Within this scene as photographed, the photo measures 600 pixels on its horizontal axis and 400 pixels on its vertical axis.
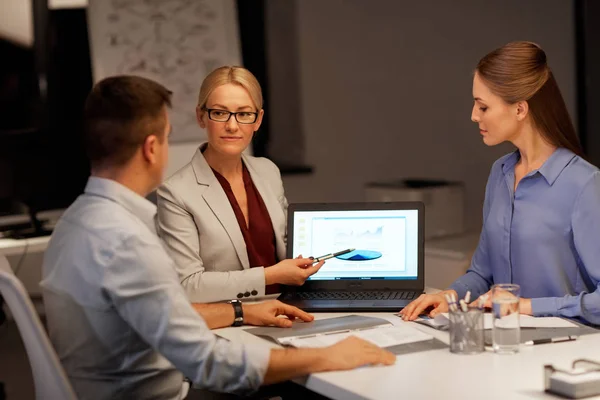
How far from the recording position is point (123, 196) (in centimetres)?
195

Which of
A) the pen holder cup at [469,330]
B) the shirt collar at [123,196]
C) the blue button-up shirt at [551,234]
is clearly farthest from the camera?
the blue button-up shirt at [551,234]

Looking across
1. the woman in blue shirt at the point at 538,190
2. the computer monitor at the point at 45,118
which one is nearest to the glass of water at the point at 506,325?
the woman in blue shirt at the point at 538,190

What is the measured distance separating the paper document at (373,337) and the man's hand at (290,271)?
1.18ft

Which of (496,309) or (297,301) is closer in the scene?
(496,309)

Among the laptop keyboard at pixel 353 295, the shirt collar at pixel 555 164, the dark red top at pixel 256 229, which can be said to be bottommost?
the laptop keyboard at pixel 353 295

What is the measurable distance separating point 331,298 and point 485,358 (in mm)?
670

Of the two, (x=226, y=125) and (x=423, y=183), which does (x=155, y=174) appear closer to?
(x=226, y=125)

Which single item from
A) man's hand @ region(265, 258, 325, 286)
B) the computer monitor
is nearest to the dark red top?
man's hand @ region(265, 258, 325, 286)

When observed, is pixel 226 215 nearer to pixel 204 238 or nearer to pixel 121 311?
pixel 204 238

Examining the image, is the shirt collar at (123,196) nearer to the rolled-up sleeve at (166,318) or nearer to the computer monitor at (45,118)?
the rolled-up sleeve at (166,318)

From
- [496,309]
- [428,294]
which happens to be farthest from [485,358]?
[428,294]

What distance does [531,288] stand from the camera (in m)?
2.57

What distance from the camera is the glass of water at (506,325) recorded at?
2.07 m

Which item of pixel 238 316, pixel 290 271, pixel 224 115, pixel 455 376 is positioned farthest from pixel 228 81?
pixel 455 376
